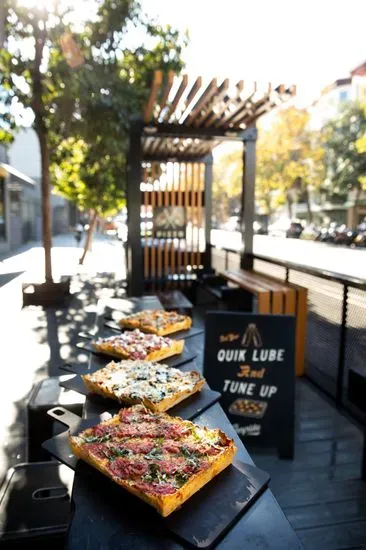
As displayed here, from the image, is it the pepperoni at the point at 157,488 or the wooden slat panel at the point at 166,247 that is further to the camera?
the wooden slat panel at the point at 166,247

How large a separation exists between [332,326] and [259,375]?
2.05m

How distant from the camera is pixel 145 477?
1.62 m

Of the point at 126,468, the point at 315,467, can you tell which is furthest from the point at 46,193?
the point at 126,468

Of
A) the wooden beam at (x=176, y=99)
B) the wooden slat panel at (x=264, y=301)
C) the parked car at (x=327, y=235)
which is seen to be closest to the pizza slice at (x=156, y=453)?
the wooden slat panel at (x=264, y=301)

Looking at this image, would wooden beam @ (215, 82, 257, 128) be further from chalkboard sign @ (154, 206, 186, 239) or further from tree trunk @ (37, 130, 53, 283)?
tree trunk @ (37, 130, 53, 283)

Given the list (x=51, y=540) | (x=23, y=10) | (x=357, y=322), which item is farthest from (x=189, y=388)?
(x=23, y=10)

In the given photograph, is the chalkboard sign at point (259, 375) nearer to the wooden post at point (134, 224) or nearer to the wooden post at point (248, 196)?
the wooden post at point (248, 196)

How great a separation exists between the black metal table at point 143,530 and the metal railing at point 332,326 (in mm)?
3551

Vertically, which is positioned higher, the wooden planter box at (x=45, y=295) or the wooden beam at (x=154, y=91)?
the wooden beam at (x=154, y=91)

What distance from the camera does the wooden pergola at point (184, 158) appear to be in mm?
7285

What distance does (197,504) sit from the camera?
156 cm

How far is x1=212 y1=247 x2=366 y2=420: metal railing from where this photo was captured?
504 cm

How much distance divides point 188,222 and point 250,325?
7.45 meters

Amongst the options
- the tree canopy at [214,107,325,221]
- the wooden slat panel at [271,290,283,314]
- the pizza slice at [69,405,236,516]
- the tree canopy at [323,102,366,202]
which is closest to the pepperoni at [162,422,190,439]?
the pizza slice at [69,405,236,516]
